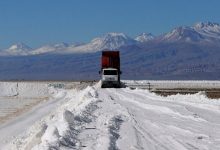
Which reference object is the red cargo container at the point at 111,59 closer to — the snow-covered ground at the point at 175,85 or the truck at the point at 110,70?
the truck at the point at 110,70

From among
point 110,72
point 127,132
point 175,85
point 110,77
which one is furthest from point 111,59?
point 127,132

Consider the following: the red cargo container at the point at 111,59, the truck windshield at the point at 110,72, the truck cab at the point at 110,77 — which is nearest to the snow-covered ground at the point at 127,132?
the truck cab at the point at 110,77

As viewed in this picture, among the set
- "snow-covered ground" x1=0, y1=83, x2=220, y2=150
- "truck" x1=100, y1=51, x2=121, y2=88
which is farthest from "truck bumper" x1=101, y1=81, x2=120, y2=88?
"snow-covered ground" x1=0, y1=83, x2=220, y2=150

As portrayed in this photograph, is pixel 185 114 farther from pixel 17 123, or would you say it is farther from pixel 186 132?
pixel 17 123

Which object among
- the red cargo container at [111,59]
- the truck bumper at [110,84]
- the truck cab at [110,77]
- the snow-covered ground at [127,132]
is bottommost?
the snow-covered ground at [127,132]

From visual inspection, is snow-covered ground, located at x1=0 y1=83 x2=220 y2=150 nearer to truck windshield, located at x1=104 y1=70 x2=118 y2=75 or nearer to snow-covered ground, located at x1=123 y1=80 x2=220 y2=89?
truck windshield, located at x1=104 y1=70 x2=118 y2=75

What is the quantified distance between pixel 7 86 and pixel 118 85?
3744 centimetres

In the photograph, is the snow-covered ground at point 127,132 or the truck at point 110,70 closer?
the snow-covered ground at point 127,132

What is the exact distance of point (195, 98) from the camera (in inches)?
1486

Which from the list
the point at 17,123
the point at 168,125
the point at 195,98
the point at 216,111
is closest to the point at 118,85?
the point at 195,98

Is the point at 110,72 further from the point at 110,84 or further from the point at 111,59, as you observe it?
the point at 111,59

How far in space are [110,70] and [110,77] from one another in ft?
2.89

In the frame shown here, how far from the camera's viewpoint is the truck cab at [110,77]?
65.5m

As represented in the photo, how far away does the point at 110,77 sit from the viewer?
65.4m
